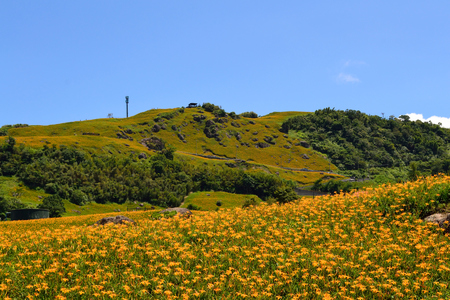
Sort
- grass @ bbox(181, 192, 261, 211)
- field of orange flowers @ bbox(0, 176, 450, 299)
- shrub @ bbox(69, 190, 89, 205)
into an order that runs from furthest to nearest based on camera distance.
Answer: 1. grass @ bbox(181, 192, 261, 211)
2. shrub @ bbox(69, 190, 89, 205)
3. field of orange flowers @ bbox(0, 176, 450, 299)

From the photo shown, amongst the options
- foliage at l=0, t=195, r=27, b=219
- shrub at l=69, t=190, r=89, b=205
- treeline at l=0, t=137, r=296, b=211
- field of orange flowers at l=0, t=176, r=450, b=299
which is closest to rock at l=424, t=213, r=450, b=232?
field of orange flowers at l=0, t=176, r=450, b=299

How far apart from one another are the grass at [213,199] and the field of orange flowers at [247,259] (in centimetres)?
10876

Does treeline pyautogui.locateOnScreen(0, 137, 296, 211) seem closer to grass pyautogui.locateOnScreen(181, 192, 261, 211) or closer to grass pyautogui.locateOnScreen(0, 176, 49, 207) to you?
grass pyautogui.locateOnScreen(0, 176, 49, 207)

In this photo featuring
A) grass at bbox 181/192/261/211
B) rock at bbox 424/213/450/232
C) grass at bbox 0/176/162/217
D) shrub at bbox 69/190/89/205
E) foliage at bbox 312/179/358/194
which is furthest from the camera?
foliage at bbox 312/179/358/194

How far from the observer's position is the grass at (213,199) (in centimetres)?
12606

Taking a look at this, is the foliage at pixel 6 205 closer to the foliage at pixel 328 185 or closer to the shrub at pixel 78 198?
the shrub at pixel 78 198

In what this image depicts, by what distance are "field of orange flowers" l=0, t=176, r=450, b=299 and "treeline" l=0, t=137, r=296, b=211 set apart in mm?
94091

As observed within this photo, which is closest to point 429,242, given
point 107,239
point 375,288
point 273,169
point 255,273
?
point 375,288

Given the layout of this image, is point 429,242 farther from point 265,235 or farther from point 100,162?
point 100,162

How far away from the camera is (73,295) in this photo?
8586 millimetres

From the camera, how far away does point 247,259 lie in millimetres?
10742

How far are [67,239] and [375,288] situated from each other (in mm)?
10256

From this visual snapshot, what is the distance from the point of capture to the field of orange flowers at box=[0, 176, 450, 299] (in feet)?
29.0

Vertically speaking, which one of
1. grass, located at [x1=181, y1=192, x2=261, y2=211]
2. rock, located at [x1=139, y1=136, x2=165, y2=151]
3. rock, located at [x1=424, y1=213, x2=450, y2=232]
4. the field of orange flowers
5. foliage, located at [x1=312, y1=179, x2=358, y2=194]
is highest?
rock, located at [x1=139, y1=136, x2=165, y2=151]
